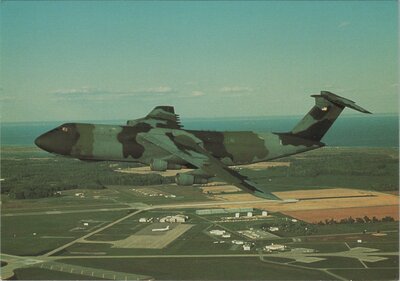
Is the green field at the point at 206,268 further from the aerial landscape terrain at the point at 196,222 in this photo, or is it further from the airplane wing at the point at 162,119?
the airplane wing at the point at 162,119

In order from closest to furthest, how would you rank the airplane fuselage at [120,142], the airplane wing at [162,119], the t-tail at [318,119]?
the airplane fuselage at [120,142] < the airplane wing at [162,119] < the t-tail at [318,119]

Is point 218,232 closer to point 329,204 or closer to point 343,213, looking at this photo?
point 329,204

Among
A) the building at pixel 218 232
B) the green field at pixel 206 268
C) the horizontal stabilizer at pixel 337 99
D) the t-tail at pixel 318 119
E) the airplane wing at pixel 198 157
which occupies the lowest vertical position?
the green field at pixel 206 268

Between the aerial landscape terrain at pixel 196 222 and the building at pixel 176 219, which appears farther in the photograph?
the building at pixel 176 219

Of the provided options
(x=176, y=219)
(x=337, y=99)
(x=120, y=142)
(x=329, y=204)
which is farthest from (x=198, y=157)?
(x=329, y=204)

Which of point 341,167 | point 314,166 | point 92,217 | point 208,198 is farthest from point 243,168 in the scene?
point 92,217

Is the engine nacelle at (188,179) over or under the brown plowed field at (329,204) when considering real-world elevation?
over

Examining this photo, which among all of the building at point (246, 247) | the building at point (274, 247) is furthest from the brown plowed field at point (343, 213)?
the building at point (246, 247)
